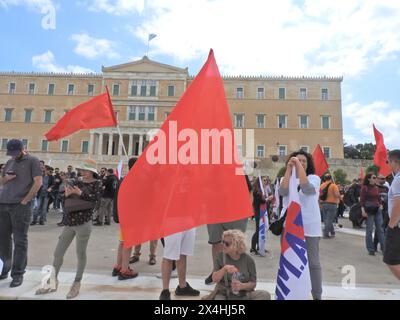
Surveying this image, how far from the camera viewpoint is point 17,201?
4199 mm

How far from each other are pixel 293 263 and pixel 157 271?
8.90 feet

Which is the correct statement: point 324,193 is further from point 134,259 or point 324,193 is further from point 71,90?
point 71,90

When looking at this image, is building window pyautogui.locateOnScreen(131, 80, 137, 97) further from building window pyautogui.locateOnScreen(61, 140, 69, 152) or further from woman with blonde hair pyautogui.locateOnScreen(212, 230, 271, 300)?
woman with blonde hair pyautogui.locateOnScreen(212, 230, 271, 300)

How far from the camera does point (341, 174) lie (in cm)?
3647

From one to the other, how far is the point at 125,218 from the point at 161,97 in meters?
47.3

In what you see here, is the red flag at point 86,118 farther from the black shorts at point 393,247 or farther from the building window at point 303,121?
the building window at point 303,121

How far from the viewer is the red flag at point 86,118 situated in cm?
572

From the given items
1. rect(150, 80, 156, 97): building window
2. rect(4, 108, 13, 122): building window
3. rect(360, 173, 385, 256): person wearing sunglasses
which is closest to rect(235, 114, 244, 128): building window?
rect(150, 80, 156, 97): building window

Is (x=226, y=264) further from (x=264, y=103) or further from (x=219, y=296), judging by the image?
(x=264, y=103)

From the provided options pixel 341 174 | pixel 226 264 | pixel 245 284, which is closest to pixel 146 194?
pixel 226 264

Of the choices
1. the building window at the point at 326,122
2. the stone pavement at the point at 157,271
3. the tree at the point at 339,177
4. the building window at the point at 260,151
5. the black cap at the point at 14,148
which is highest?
the building window at the point at 326,122

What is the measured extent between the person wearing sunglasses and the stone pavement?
12.1 inches

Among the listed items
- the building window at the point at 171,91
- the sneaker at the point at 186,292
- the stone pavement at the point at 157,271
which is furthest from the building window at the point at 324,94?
the sneaker at the point at 186,292

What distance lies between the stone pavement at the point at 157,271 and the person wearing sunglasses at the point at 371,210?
0.31 meters
